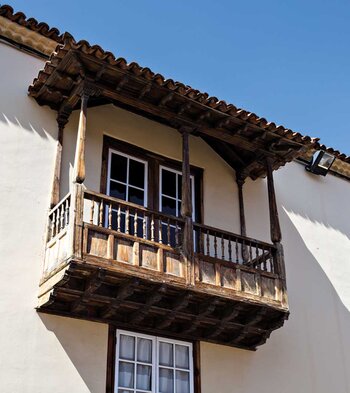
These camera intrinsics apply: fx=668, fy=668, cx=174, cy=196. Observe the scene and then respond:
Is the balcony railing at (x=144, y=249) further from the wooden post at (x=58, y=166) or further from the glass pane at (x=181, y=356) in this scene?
the glass pane at (x=181, y=356)

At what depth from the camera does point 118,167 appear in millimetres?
9875

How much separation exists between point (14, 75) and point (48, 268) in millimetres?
2946

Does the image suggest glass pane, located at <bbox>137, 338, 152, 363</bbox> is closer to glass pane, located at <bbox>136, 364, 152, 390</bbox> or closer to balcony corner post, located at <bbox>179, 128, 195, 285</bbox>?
glass pane, located at <bbox>136, 364, 152, 390</bbox>

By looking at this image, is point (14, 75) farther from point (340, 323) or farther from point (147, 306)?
point (340, 323)

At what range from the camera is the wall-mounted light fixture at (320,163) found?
1274cm

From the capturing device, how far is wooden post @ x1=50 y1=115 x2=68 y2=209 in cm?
899

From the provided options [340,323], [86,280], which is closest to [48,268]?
[86,280]

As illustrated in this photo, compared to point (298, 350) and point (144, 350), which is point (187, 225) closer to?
point (144, 350)

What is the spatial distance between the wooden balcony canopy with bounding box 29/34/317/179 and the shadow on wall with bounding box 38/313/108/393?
298cm

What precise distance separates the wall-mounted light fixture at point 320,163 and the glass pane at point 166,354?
5.24 meters

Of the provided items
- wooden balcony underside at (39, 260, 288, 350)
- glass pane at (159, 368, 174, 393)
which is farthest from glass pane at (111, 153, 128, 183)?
glass pane at (159, 368, 174, 393)

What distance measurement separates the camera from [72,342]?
829 centimetres

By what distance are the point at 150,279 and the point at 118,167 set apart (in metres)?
2.36

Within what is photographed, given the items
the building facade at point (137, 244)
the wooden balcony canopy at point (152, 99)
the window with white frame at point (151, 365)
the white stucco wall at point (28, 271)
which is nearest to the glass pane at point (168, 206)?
the building facade at point (137, 244)
